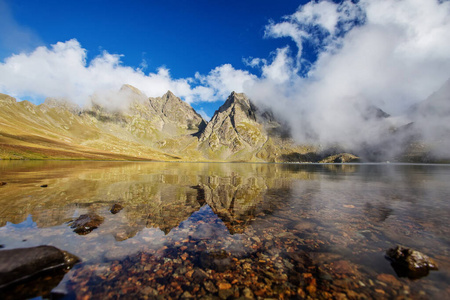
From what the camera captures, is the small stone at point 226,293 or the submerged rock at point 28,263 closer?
the submerged rock at point 28,263

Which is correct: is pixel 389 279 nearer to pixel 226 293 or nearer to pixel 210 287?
pixel 226 293

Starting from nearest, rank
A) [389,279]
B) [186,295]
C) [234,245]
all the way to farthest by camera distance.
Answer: [186,295], [389,279], [234,245]

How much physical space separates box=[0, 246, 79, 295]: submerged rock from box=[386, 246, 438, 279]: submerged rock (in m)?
15.4

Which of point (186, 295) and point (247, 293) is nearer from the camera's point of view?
point (186, 295)

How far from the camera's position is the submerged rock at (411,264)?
8.42 meters

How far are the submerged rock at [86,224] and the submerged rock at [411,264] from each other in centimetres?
1768

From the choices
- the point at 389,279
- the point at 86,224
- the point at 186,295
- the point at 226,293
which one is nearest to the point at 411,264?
the point at 389,279

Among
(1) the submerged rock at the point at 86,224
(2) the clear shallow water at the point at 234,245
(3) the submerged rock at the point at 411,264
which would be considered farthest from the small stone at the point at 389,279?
(1) the submerged rock at the point at 86,224

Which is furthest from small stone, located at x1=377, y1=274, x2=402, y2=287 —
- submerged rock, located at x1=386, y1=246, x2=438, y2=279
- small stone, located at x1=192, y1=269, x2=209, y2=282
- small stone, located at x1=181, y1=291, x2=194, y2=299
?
small stone, located at x1=181, y1=291, x2=194, y2=299

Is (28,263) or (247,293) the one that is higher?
(28,263)

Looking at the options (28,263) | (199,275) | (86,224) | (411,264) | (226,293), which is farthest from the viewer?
(86,224)

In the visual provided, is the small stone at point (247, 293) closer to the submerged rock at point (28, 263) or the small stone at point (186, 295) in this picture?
the small stone at point (186, 295)

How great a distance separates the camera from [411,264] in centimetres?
873

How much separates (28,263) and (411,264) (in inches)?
664
